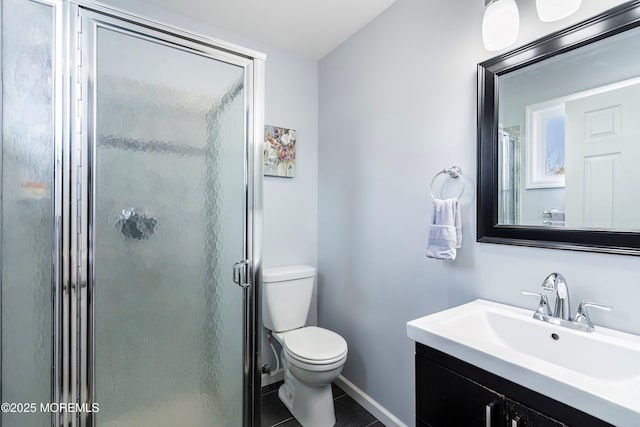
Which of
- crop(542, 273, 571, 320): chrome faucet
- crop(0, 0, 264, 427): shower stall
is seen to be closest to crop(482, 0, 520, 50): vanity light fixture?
crop(542, 273, 571, 320): chrome faucet

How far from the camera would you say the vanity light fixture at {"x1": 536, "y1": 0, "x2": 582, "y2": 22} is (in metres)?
1.00

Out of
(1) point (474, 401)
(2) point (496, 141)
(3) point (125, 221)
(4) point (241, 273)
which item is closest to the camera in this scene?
(1) point (474, 401)

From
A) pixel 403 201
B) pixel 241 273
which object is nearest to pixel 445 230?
pixel 403 201

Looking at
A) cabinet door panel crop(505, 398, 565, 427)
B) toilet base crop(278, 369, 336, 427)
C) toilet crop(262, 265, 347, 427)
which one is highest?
cabinet door panel crop(505, 398, 565, 427)

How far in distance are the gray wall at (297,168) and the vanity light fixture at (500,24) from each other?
145 cm

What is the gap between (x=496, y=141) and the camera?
1.29m

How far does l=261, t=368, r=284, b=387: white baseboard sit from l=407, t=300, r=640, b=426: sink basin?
5.09 ft

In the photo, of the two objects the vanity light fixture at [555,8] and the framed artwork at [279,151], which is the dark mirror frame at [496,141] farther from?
the framed artwork at [279,151]

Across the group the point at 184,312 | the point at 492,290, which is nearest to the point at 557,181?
the point at 492,290

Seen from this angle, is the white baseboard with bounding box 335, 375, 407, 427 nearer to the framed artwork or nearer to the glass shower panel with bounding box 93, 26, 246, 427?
the glass shower panel with bounding box 93, 26, 246, 427

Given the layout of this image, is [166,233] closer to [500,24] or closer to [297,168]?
[297,168]

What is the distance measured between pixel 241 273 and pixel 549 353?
1.24m

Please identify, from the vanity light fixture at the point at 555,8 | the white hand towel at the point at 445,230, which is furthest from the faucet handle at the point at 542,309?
the vanity light fixture at the point at 555,8

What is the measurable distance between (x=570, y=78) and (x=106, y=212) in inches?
71.0
